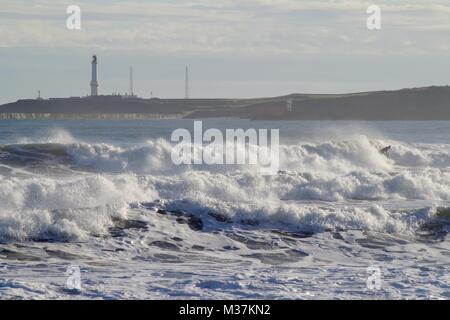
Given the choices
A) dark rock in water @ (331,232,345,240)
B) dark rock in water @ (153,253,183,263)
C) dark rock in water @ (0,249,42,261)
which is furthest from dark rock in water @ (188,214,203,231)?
dark rock in water @ (0,249,42,261)

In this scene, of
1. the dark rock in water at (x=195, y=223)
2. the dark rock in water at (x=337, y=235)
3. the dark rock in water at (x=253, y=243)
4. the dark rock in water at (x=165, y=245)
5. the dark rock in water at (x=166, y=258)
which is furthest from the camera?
the dark rock in water at (x=195, y=223)

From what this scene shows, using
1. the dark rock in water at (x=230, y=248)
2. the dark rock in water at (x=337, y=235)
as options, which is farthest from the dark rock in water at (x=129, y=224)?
the dark rock in water at (x=337, y=235)

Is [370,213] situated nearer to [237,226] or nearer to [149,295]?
[237,226]

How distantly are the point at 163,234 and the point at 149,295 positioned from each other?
5.40 m

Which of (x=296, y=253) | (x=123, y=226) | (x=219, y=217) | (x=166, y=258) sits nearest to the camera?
(x=166, y=258)

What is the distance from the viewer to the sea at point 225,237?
1447cm

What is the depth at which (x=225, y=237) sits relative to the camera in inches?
763

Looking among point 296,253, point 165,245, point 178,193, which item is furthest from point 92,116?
point 296,253

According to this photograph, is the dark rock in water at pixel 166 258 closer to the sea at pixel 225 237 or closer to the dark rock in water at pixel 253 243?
the sea at pixel 225 237

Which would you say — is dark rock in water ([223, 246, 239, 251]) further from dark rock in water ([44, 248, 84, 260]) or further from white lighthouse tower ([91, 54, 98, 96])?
white lighthouse tower ([91, 54, 98, 96])

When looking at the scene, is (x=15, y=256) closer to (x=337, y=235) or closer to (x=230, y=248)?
(x=230, y=248)

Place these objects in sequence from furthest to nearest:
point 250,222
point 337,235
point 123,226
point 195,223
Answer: point 250,222, point 195,223, point 337,235, point 123,226

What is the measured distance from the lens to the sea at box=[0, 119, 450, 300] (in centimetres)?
1447
